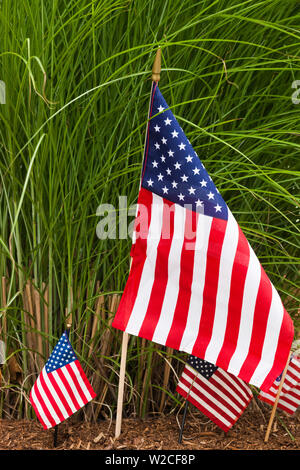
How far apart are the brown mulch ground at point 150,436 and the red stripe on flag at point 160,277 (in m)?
0.45

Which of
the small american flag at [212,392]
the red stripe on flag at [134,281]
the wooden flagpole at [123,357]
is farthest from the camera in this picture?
the small american flag at [212,392]

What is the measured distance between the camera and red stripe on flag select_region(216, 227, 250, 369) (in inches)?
52.1

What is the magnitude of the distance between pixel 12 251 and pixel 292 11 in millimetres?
1108

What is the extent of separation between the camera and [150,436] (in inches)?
66.4

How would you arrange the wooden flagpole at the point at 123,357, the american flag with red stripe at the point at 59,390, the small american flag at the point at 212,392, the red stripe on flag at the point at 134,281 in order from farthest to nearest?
the small american flag at the point at 212,392, the american flag with red stripe at the point at 59,390, the red stripe on flag at the point at 134,281, the wooden flagpole at the point at 123,357

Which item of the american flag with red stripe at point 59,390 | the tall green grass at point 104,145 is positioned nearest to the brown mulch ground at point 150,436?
the tall green grass at point 104,145

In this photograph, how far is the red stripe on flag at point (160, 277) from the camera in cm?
137

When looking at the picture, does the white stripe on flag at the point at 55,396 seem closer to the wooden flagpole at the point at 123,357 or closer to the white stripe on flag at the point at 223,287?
the wooden flagpole at the point at 123,357

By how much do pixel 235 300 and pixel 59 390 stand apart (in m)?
0.54

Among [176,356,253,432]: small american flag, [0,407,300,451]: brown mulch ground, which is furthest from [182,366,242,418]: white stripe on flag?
[0,407,300,451]: brown mulch ground

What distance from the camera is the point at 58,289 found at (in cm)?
166

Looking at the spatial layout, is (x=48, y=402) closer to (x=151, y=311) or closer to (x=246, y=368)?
(x=151, y=311)

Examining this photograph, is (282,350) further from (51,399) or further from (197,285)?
(51,399)
